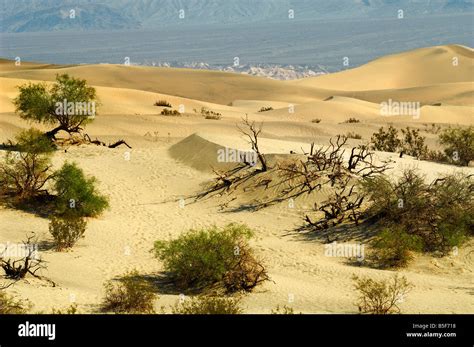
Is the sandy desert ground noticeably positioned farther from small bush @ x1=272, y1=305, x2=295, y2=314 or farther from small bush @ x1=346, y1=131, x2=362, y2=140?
small bush @ x1=346, y1=131, x2=362, y2=140

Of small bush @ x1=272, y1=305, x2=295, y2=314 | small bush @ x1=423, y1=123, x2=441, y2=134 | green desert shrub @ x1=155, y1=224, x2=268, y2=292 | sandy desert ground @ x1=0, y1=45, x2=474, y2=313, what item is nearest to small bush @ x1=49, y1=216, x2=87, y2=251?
sandy desert ground @ x1=0, y1=45, x2=474, y2=313

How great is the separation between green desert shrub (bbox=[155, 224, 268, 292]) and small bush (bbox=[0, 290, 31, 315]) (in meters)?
3.04

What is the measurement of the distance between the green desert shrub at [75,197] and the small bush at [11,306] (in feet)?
20.9

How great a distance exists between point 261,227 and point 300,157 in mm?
4257

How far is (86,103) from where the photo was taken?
2442cm

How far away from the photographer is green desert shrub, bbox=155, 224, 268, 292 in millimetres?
11734

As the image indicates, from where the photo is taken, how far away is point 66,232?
13898mm

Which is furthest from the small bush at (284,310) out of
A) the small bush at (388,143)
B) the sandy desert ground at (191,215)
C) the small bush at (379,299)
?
the small bush at (388,143)

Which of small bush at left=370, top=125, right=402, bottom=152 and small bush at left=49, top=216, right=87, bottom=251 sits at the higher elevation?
small bush at left=370, top=125, right=402, bottom=152

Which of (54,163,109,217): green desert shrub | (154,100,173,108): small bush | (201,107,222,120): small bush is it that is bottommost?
(54,163,109,217): green desert shrub

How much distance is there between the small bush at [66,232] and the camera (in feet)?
45.4

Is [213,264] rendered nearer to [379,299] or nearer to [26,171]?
[379,299]

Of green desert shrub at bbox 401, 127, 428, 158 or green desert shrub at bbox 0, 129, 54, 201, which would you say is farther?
green desert shrub at bbox 401, 127, 428, 158
